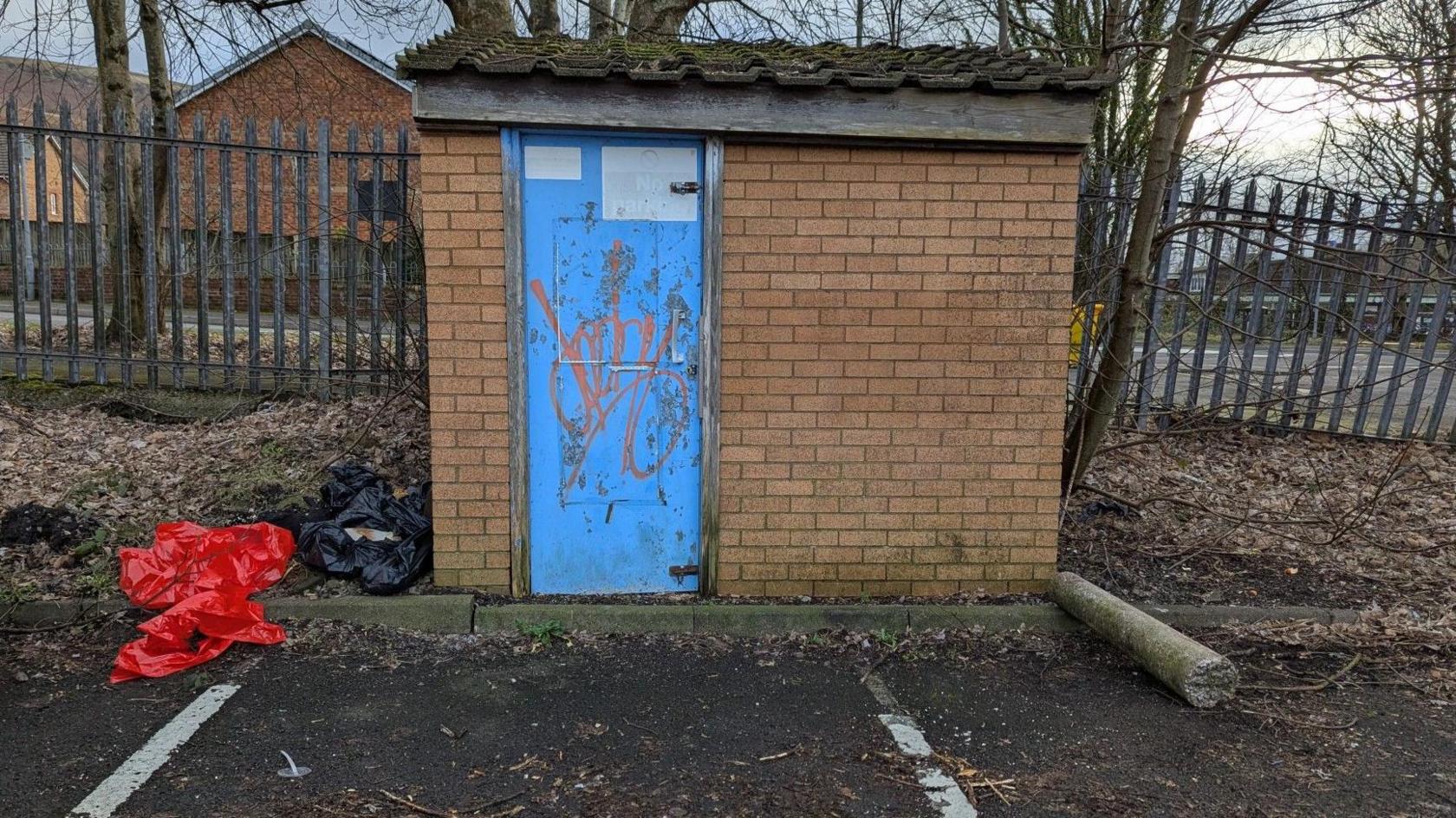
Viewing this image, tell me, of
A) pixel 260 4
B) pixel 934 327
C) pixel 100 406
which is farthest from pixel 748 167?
pixel 260 4

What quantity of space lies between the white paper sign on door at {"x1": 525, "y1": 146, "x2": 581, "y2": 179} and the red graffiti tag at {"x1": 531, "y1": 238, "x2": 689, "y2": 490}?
15.9 inches

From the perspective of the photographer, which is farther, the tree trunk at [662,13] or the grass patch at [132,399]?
the tree trunk at [662,13]

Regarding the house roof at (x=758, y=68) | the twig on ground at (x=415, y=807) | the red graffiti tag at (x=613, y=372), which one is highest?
the house roof at (x=758, y=68)

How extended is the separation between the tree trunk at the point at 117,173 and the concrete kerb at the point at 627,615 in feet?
12.6

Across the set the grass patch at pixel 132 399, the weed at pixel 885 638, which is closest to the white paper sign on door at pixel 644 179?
the weed at pixel 885 638

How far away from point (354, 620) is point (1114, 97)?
10794mm

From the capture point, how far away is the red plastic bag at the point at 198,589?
4.13 metres

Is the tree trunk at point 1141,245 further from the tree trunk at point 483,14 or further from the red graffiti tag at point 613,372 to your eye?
the tree trunk at point 483,14

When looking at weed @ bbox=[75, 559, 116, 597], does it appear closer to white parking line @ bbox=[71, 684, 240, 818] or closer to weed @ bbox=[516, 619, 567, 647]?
white parking line @ bbox=[71, 684, 240, 818]

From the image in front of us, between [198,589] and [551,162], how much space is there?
104 inches

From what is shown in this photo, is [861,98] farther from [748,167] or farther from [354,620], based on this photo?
[354,620]

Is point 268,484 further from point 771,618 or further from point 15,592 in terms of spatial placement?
point 771,618

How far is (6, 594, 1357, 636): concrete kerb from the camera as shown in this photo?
4.59 meters

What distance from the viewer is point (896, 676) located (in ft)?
13.8
